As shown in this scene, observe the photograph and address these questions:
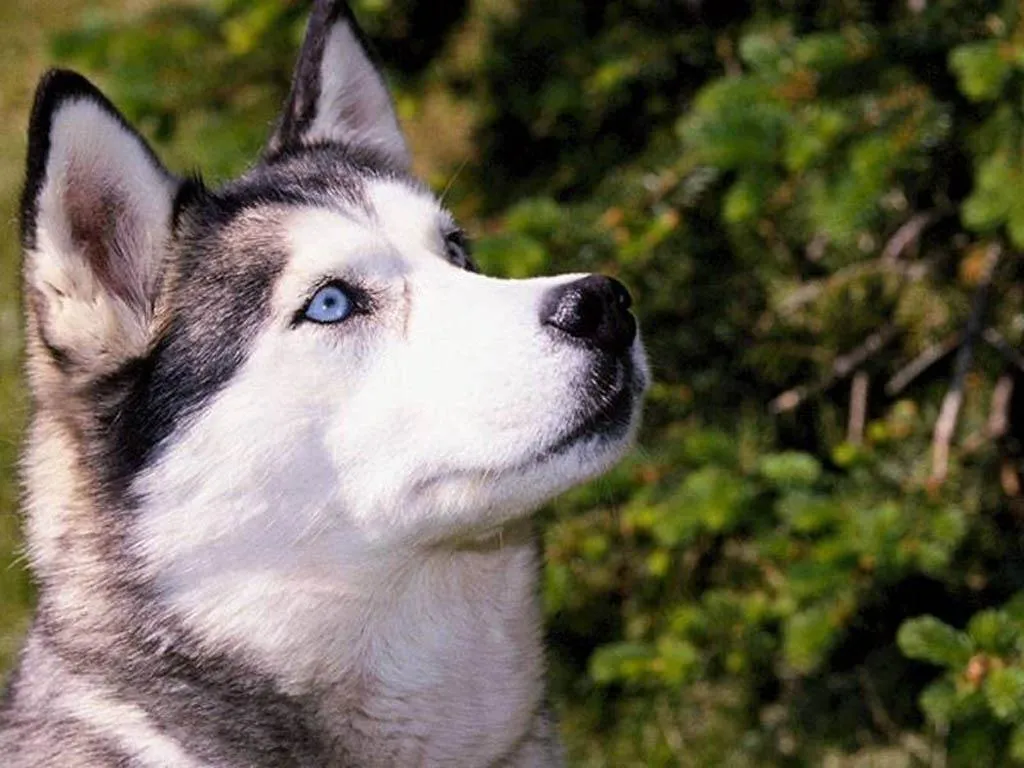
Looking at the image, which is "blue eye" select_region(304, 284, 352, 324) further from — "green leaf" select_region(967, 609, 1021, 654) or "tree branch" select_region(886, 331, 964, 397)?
"tree branch" select_region(886, 331, 964, 397)

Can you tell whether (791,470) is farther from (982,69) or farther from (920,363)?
(982,69)

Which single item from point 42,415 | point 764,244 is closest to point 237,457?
point 42,415

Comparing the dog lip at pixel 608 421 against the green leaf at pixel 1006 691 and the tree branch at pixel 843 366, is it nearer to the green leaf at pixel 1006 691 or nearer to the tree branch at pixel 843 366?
the green leaf at pixel 1006 691

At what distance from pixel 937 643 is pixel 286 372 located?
61.7 inches

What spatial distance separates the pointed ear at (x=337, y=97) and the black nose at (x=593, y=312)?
2.98ft

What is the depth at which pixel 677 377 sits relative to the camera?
15.2ft

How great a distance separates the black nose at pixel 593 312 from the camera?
104 inches

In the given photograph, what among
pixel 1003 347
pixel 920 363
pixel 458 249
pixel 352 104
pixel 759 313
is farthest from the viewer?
pixel 759 313

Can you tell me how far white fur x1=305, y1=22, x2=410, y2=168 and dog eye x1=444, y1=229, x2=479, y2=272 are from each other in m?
0.34

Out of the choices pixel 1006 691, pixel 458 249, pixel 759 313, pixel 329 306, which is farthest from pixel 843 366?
pixel 329 306

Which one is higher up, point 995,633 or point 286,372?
point 286,372

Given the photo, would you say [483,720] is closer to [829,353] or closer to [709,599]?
[709,599]

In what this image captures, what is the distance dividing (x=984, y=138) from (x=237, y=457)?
192 cm

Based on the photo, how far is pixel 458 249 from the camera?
3.21 metres
